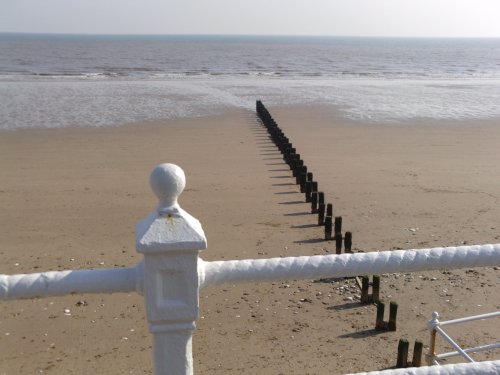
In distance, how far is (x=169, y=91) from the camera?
3991 centimetres

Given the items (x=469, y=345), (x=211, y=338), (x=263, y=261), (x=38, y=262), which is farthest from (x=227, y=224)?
(x=263, y=261)

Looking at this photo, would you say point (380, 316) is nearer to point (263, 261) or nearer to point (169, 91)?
point (263, 261)

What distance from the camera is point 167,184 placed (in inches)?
87.4

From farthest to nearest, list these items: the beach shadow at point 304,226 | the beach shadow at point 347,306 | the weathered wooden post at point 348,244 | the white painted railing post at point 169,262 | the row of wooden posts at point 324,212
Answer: the beach shadow at point 304,226 < the weathered wooden post at point 348,244 < the beach shadow at point 347,306 < the row of wooden posts at point 324,212 < the white painted railing post at point 169,262

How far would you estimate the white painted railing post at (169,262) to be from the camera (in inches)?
85.2

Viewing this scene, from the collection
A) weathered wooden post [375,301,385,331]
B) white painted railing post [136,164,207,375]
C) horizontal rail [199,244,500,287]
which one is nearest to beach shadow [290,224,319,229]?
weathered wooden post [375,301,385,331]

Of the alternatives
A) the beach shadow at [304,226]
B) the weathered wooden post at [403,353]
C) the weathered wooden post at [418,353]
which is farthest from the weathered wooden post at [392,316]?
the beach shadow at [304,226]

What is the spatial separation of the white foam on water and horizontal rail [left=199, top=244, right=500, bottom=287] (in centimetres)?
2375

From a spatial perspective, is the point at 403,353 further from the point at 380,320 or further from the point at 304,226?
the point at 304,226

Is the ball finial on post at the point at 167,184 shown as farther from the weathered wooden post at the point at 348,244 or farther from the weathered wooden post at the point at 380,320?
the weathered wooden post at the point at 348,244

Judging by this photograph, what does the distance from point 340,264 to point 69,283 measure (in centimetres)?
112

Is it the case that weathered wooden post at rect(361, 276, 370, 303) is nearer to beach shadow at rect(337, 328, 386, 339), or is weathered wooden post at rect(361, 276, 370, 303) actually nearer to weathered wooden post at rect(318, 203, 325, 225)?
beach shadow at rect(337, 328, 386, 339)

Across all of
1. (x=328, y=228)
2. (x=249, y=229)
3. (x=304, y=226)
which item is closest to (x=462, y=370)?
(x=328, y=228)

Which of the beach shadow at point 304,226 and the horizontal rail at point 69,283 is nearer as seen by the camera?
the horizontal rail at point 69,283
